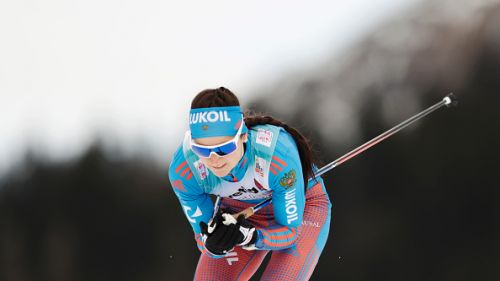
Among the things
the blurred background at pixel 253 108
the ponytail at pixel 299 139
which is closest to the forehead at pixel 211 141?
the ponytail at pixel 299 139

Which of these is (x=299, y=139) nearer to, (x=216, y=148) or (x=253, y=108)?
(x=216, y=148)

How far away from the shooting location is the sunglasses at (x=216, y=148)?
7.09 ft

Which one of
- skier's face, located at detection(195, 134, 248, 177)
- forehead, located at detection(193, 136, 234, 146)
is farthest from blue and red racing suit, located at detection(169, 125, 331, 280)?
forehead, located at detection(193, 136, 234, 146)

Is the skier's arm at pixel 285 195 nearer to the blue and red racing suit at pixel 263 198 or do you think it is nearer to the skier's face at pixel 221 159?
the blue and red racing suit at pixel 263 198

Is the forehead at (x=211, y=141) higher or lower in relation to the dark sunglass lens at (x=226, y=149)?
higher

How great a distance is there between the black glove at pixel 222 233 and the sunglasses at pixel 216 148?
0.80ft

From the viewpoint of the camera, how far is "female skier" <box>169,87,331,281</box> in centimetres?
222

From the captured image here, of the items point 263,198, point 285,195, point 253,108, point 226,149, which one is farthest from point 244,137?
point 253,108

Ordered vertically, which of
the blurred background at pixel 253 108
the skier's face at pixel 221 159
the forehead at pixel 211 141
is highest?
the forehead at pixel 211 141

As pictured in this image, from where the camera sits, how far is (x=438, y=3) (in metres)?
7.06

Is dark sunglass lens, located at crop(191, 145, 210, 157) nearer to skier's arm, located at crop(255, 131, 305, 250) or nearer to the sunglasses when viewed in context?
the sunglasses

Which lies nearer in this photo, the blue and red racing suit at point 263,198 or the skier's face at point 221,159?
the skier's face at point 221,159

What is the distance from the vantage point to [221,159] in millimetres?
2201

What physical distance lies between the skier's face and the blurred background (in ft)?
12.0
